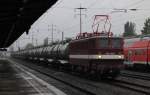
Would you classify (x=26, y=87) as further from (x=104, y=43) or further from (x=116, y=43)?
(x=116, y=43)

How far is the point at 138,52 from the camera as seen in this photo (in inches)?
1510

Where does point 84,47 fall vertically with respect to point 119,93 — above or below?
above

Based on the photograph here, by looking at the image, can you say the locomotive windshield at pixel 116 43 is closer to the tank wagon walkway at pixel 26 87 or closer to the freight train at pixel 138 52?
the tank wagon walkway at pixel 26 87

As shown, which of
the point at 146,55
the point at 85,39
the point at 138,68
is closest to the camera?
the point at 85,39

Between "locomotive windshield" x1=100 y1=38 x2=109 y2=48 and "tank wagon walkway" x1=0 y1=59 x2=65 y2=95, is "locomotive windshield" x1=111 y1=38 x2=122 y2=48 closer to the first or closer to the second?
"locomotive windshield" x1=100 y1=38 x2=109 y2=48

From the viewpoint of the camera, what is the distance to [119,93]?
18.9m

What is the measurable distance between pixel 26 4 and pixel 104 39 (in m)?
6.07

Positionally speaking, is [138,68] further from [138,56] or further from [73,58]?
[73,58]

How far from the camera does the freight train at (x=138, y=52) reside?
36.3 meters

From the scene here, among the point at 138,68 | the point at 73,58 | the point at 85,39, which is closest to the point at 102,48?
the point at 85,39

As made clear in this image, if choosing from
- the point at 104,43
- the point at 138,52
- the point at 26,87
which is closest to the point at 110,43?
the point at 104,43

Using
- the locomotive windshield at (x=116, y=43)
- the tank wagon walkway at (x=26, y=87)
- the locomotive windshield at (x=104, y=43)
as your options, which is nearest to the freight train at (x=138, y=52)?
the locomotive windshield at (x=116, y=43)

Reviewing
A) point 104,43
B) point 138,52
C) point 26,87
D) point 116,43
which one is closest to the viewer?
point 26,87

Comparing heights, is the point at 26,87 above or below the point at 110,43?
below
